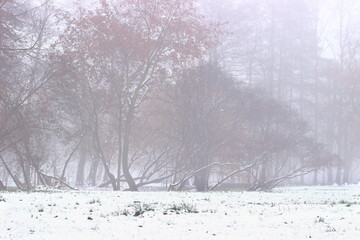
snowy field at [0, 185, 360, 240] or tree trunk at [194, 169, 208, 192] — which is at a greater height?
tree trunk at [194, 169, 208, 192]

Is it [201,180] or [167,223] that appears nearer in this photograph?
[167,223]

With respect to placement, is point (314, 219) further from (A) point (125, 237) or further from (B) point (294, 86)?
(B) point (294, 86)

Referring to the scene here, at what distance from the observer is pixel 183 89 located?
22359 mm

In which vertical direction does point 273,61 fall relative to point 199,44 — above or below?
above

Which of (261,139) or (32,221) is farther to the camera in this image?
(261,139)

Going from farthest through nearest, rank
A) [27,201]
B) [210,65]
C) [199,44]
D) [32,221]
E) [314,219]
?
[210,65] → [199,44] → [27,201] → [314,219] → [32,221]

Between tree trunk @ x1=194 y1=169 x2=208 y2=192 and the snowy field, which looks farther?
tree trunk @ x1=194 y1=169 x2=208 y2=192

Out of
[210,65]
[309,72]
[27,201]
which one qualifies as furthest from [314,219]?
[309,72]

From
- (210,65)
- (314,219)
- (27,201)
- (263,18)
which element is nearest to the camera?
(314,219)

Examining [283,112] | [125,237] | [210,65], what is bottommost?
[125,237]

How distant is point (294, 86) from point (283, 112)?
18794mm

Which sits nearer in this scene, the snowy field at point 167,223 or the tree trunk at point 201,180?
the snowy field at point 167,223

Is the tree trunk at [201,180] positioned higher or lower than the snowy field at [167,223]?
higher

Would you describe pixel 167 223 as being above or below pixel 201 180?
below
